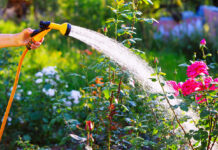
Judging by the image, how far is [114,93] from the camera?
2.02m

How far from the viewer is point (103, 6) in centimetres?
590

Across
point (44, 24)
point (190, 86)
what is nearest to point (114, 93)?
point (190, 86)

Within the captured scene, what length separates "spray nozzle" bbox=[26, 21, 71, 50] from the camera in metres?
1.46

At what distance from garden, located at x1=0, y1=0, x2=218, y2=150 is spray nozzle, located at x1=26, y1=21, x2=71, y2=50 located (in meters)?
0.08

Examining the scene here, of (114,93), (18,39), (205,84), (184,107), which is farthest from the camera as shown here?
(114,93)

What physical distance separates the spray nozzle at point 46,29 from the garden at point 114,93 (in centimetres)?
8

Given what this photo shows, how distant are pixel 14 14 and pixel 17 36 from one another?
26.1ft

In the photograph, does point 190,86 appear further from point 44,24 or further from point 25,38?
point 25,38

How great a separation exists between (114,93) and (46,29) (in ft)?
2.27

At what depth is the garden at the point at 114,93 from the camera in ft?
5.09

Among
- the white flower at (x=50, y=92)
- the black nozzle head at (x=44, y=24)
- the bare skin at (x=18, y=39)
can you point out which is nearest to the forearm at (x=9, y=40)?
the bare skin at (x=18, y=39)

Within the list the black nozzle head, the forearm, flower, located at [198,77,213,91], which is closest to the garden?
flower, located at [198,77,213,91]

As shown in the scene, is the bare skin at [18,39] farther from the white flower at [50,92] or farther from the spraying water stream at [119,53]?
the white flower at [50,92]

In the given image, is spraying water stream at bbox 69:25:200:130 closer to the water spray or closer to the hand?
the water spray
